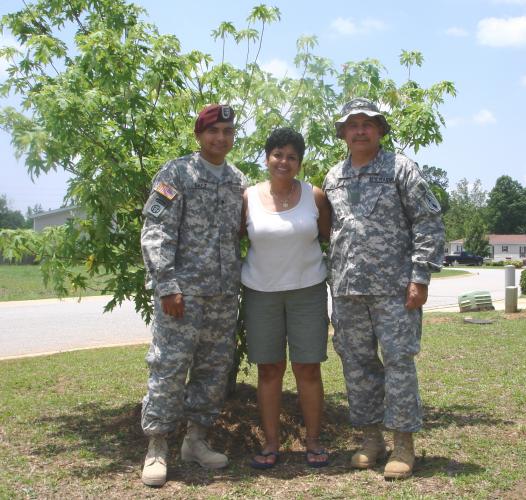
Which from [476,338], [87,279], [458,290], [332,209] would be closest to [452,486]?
[332,209]

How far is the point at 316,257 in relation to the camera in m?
3.87

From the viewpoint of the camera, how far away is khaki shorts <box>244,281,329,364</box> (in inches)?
152

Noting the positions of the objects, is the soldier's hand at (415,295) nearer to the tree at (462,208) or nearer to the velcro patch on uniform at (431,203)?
the velcro patch on uniform at (431,203)

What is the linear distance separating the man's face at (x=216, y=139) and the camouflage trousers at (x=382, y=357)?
1071mm

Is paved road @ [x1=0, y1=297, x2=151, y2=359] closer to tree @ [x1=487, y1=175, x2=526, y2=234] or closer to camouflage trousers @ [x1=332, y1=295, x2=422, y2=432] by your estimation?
camouflage trousers @ [x1=332, y1=295, x2=422, y2=432]

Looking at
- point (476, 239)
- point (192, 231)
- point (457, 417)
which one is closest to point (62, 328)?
point (457, 417)

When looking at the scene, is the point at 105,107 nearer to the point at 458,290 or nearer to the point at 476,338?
the point at 476,338

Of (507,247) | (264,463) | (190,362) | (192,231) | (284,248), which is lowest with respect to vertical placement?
(507,247)

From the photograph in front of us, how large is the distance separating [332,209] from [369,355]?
0.87 metres

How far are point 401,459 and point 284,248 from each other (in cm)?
133

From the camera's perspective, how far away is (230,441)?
4293mm

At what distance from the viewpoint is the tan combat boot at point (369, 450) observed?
3.86 meters

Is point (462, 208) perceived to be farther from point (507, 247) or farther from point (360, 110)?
point (360, 110)

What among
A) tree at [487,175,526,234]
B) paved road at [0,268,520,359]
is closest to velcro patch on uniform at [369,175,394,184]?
paved road at [0,268,520,359]
